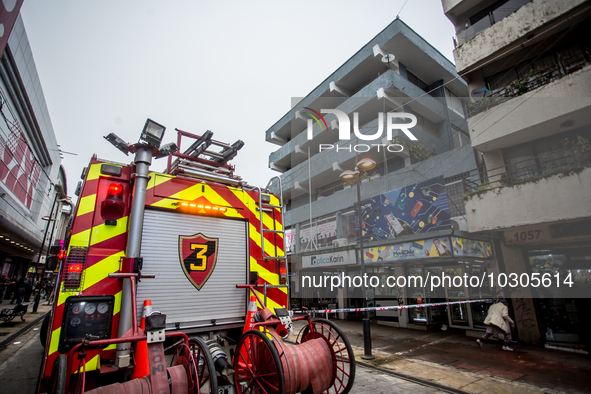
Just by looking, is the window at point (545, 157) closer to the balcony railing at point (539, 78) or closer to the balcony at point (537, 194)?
the balcony at point (537, 194)

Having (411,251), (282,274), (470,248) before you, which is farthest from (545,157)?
(282,274)

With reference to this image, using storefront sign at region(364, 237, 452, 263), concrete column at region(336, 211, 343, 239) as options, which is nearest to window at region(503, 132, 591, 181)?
storefront sign at region(364, 237, 452, 263)

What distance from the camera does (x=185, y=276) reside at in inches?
143

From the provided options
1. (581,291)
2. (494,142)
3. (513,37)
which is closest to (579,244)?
(581,291)

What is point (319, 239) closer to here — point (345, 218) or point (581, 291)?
point (345, 218)

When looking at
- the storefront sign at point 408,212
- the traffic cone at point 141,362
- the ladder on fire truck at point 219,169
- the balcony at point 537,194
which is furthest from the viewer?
the storefront sign at point 408,212

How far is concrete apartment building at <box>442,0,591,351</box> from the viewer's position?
810 cm

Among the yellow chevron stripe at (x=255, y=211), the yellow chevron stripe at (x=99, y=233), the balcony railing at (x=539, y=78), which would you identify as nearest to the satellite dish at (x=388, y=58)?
the balcony railing at (x=539, y=78)

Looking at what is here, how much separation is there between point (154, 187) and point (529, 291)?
11.1 m

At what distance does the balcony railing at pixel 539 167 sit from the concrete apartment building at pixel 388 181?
1362mm

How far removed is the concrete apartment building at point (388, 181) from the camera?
429 inches

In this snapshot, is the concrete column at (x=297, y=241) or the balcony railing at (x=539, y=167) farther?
the concrete column at (x=297, y=241)

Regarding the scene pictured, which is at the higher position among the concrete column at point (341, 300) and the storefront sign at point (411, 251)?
the storefront sign at point (411, 251)

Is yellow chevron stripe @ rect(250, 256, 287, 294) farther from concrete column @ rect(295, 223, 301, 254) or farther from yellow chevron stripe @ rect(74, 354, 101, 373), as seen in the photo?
concrete column @ rect(295, 223, 301, 254)
